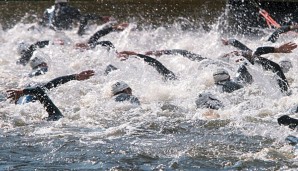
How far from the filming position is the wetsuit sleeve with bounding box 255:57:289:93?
11.0m

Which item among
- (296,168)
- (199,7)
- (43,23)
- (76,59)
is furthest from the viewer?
(199,7)

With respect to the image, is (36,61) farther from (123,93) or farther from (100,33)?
(123,93)

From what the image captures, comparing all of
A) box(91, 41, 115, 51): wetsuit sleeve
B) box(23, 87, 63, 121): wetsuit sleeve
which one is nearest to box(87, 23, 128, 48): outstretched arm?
box(91, 41, 115, 51): wetsuit sleeve

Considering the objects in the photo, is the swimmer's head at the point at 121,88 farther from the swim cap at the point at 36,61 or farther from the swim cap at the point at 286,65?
the swim cap at the point at 36,61

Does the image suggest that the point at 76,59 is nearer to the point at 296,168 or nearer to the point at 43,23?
the point at 43,23

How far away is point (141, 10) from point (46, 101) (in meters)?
13.4

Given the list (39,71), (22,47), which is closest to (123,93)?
(39,71)

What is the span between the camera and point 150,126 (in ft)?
33.2

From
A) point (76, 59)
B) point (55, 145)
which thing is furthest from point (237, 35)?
point (55, 145)

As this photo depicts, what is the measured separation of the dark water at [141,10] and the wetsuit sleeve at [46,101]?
34.0 ft

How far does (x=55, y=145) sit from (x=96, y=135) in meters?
0.65

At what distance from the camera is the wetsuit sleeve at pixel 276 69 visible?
10977 mm

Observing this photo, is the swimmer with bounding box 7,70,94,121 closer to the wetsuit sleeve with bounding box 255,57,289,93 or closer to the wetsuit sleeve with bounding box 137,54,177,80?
the wetsuit sleeve with bounding box 137,54,177,80

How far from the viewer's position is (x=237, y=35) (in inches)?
713
